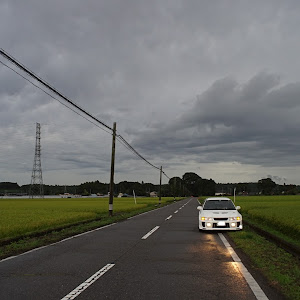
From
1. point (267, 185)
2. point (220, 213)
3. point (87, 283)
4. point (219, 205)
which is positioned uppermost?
point (267, 185)

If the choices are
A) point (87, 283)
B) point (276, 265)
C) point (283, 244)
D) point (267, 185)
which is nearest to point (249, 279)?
point (276, 265)

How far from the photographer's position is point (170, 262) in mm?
7703

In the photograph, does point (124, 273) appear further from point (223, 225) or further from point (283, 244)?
point (223, 225)

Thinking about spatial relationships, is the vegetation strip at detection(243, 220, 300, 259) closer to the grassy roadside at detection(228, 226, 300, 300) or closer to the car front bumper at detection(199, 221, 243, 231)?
the grassy roadside at detection(228, 226, 300, 300)

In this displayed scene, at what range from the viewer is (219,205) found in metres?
14.9

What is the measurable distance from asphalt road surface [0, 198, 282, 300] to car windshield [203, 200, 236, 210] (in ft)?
14.9

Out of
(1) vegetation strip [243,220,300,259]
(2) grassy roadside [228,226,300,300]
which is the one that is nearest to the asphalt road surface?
(2) grassy roadside [228,226,300,300]

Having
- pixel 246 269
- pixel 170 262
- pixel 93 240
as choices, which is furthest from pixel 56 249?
pixel 246 269

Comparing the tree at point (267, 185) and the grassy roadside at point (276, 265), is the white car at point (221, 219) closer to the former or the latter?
the grassy roadside at point (276, 265)

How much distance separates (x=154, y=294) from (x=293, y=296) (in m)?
2.19

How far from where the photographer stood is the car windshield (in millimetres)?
14656

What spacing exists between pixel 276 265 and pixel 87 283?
14.2 feet

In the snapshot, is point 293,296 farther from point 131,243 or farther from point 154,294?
point 131,243

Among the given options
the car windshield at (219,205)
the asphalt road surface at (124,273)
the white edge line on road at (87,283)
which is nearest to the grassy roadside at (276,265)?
the asphalt road surface at (124,273)
